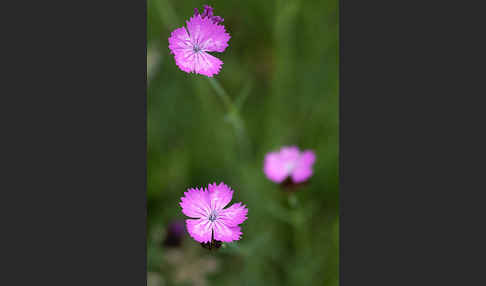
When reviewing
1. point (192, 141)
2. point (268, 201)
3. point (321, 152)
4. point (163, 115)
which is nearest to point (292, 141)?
point (321, 152)

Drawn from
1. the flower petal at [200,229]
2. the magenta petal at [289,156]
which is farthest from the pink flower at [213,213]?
the magenta petal at [289,156]

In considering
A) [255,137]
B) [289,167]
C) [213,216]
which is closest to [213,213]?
[213,216]

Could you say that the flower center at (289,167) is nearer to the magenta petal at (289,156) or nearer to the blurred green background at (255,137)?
the magenta petal at (289,156)

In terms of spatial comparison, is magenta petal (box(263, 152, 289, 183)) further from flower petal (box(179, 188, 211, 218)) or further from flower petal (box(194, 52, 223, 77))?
flower petal (box(194, 52, 223, 77))

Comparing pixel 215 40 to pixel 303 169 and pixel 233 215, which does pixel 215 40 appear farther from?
pixel 303 169

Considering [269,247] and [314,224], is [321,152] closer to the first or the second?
[314,224]

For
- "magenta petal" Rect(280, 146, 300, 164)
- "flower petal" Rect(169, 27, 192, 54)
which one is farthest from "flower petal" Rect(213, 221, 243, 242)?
"magenta petal" Rect(280, 146, 300, 164)

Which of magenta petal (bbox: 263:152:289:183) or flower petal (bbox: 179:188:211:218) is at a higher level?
magenta petal (bbox: 263:152:289:183)
